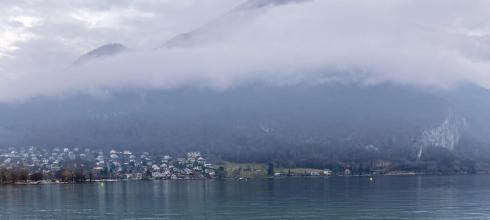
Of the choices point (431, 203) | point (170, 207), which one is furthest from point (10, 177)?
point (431, 203)

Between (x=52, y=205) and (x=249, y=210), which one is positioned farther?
(x=52, y=205)

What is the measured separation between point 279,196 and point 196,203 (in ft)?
59.2

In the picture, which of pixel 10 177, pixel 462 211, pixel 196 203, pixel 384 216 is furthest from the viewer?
pixel 10 177

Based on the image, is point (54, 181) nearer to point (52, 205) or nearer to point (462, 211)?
point (52, 205)

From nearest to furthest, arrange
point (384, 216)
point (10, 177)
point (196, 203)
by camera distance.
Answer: point (384, 216), point (196, 203), point (10, 177)

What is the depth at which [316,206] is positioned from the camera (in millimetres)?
90375

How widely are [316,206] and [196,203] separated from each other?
54.6ft

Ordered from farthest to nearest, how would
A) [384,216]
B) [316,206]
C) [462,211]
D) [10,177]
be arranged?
[10,177], [316,206], [462,211], [384,216]

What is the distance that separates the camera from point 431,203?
95.1 m

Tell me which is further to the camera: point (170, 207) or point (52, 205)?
point (52, 205)

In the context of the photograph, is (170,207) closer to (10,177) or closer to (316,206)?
(316,206)

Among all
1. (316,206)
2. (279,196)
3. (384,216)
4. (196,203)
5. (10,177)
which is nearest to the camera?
(384,216)

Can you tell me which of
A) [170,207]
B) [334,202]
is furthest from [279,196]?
[170,207]

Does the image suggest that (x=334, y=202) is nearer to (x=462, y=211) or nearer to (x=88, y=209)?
(x=462, y=211)
